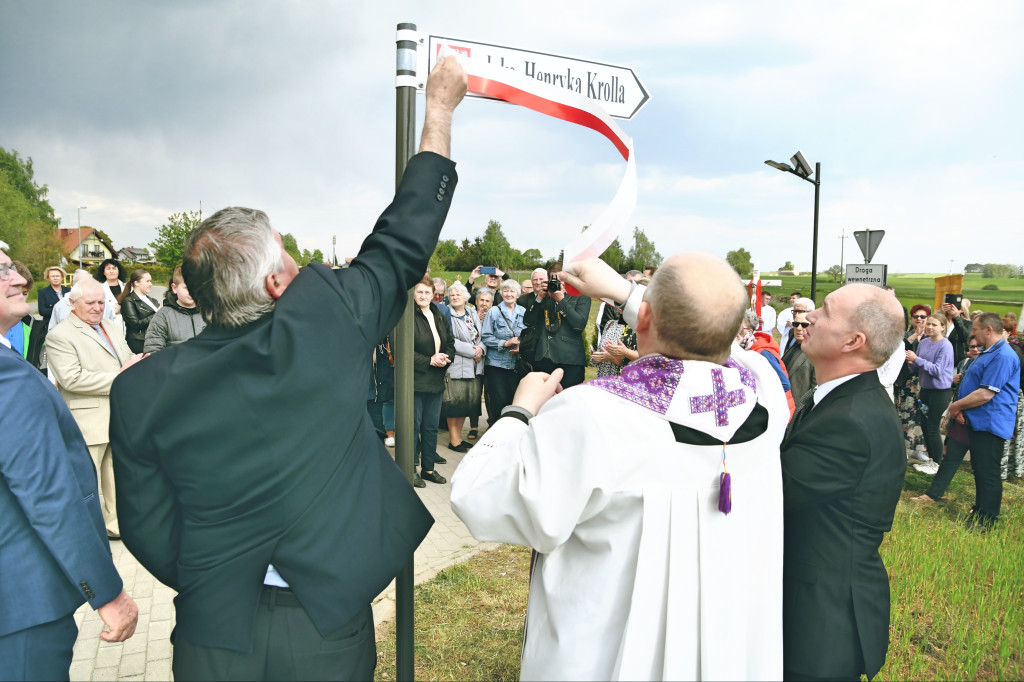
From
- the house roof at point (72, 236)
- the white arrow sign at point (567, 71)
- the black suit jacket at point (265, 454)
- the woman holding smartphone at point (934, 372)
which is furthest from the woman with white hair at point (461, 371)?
the house roof at point (72, 236)

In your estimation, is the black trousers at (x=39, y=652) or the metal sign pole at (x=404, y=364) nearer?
the black trousers at (x=39, y=652)

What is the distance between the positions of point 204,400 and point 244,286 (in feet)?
1.00

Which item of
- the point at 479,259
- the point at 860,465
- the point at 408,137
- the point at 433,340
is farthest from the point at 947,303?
the point at 479,259

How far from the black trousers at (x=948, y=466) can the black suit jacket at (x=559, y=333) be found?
13.1 feet

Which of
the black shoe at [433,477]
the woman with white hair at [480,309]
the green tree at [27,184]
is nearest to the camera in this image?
the black shoe at [433,477]

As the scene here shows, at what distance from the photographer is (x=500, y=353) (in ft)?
26.6

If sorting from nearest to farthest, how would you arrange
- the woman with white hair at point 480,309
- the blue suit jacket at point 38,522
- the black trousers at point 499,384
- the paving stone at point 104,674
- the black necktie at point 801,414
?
the blue suit jacket at point 38,522, the black necktie at point 801,414, the paving stone at point 104,674, the black trousers at point 499,384, the woman with white hair at point 480,309

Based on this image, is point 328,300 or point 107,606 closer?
point 328,300

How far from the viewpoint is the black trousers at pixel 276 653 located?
1.70m

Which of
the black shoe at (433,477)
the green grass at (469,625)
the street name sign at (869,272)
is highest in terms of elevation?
the street name sign at (869,272)

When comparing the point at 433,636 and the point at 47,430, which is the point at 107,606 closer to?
the point at 47,430

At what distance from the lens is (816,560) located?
2.12 meters

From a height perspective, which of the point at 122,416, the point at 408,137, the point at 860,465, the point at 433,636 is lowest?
the point at 433,636

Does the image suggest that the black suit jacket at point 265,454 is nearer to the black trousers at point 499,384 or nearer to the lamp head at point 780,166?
the black trousers at point 499,384
